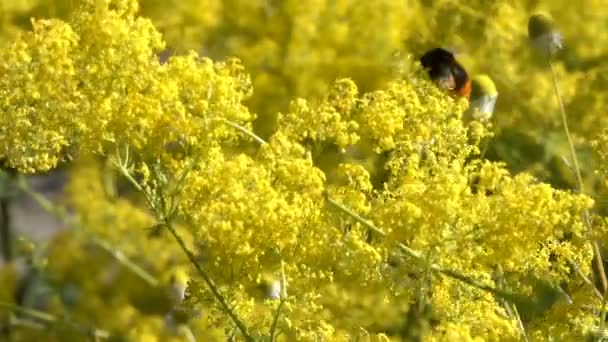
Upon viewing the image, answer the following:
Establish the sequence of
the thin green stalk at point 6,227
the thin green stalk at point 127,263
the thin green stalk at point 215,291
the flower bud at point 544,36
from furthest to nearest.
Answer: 1. the thin green stalk at point 6,227
2. the thin green stalk at point 127,263
3. the flower bud at point 544,36
4. the thin green stalk at point 215,291

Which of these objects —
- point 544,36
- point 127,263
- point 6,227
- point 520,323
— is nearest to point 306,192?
point 520,323

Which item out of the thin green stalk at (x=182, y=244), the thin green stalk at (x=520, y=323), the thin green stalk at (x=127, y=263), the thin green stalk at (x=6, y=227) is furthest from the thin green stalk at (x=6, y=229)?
the thin green stalk at (x=520, y=323)

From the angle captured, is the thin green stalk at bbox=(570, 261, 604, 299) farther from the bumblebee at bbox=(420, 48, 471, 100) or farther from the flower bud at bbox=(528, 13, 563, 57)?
the flower bud at bbox=(528, 13, 563, 57)

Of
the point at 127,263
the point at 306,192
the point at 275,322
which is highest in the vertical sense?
the point at 127,263

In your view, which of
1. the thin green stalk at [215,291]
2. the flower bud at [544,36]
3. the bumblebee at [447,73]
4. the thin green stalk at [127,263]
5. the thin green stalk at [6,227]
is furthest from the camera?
the thin green stalk at [6,227]

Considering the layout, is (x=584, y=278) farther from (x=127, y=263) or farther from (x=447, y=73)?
(x=127, y=263)

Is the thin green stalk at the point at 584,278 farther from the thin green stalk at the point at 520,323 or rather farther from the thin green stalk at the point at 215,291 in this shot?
the thin green stalk at the point at 215,291

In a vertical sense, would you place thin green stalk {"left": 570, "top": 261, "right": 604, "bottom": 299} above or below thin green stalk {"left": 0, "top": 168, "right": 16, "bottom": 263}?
below

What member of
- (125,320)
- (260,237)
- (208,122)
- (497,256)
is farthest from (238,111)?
(125,320)

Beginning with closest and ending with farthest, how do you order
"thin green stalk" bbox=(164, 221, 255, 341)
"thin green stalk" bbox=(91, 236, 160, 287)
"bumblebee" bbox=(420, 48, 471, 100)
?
"thin green stalk" bbox=(164, 221, 255, 341), "bumblebee" bbox=(420, 48, 471, 100), "thin green stalk" bbox=(91, 236, 160, 287)

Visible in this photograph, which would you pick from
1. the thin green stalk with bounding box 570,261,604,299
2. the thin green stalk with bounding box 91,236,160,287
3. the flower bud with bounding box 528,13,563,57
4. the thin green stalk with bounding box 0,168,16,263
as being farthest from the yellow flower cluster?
the thin green stalk with bounding box 0,168,16,263

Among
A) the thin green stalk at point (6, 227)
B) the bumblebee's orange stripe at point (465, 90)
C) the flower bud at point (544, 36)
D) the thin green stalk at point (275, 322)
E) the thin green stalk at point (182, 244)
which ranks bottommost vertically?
the thin green stalk at point (275, 322)
